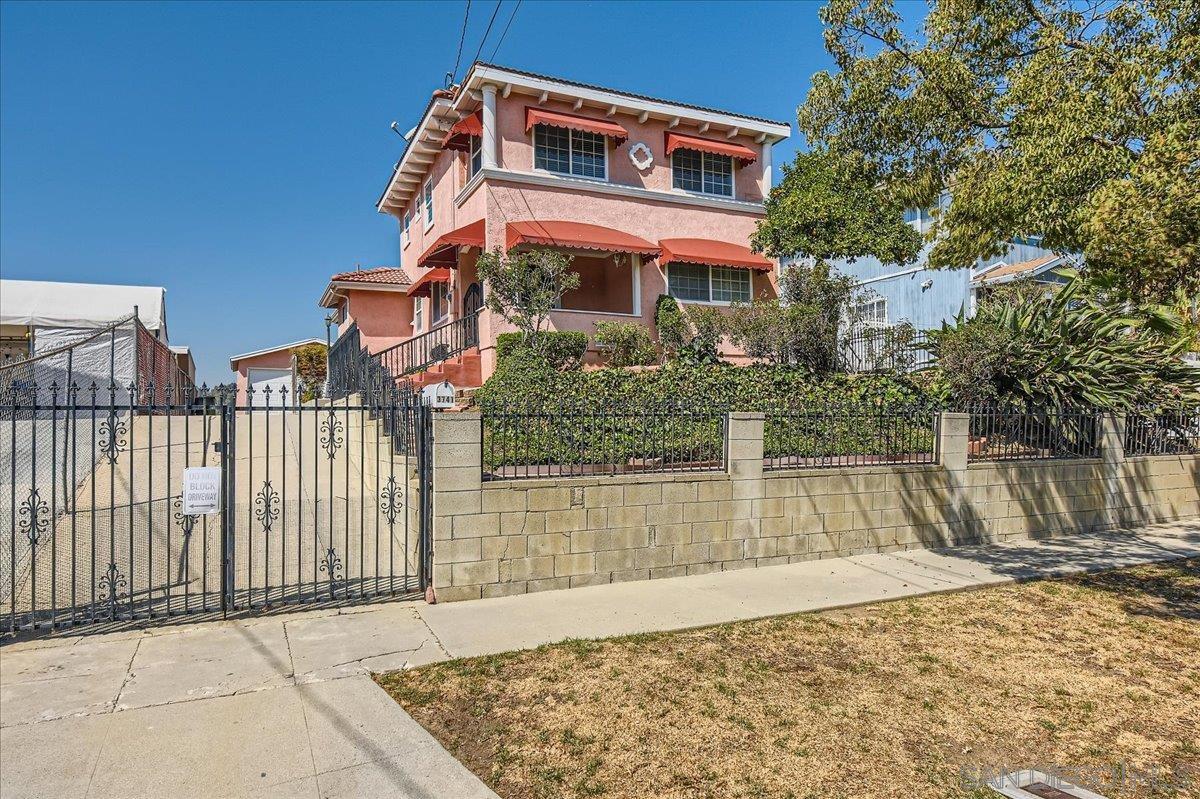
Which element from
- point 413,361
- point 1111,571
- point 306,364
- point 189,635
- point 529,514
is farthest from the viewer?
point 306,364

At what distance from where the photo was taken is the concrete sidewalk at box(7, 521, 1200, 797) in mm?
3686

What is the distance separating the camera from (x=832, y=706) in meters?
4.53

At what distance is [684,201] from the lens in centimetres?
1698

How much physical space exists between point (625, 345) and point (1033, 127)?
8.51 meters

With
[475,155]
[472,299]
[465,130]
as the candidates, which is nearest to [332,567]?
[472,299]

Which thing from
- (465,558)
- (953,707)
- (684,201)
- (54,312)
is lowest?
(953,707)

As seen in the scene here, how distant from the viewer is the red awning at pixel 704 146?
655 inches

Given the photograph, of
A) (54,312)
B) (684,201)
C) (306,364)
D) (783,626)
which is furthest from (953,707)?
(306,364)

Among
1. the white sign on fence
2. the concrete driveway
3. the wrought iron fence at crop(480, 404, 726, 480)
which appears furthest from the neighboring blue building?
the concrete driveway

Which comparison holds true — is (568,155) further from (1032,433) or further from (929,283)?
(929,283)

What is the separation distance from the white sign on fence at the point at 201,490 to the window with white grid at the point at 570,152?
11.4m

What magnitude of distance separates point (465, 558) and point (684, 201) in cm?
1247

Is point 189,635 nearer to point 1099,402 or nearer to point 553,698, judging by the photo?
point 553,698

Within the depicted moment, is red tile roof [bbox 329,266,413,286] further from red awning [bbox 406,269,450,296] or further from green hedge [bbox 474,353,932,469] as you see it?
green hedge [bbox 474,353,932,469]
